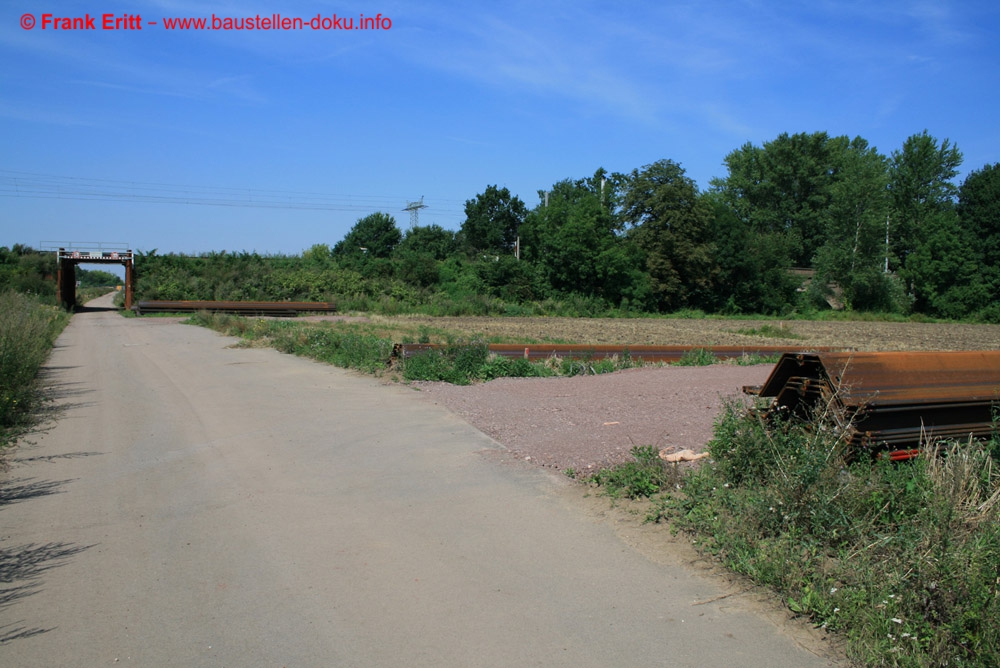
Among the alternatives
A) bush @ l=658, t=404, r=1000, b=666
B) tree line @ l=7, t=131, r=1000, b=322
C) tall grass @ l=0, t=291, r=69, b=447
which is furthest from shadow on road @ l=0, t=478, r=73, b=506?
tree line @ l=7, t=131, r=1000, b=322

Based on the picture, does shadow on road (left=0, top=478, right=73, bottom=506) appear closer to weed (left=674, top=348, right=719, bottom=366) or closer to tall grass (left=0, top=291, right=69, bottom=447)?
tall grass (left=0, top=291, right=69, bottom=447)

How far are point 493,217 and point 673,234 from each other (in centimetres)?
3884

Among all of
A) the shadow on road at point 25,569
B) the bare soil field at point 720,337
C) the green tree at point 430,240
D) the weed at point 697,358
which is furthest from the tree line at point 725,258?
the shadow on road at point 25,569

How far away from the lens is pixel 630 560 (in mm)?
4941

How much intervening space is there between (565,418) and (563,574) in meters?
5.24

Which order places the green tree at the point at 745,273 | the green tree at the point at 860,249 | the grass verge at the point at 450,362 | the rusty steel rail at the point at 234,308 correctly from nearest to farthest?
the grass verge at the point at 450,362, the rusty steel rail at the point at 234,308, the green tree at the point at 860,249, the green tree at the point at 745,273

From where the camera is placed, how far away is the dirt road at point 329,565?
3.79 m

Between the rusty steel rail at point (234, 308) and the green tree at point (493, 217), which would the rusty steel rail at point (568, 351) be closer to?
the rusty steel rail at point (234, 308)

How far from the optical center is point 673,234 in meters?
57.4

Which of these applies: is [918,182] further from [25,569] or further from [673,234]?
[25,569]

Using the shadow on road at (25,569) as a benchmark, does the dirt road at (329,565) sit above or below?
above

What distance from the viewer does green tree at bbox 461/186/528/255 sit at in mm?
91375

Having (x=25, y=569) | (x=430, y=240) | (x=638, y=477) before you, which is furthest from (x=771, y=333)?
(x=430, y=240)

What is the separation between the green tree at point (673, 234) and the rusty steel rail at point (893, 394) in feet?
169
